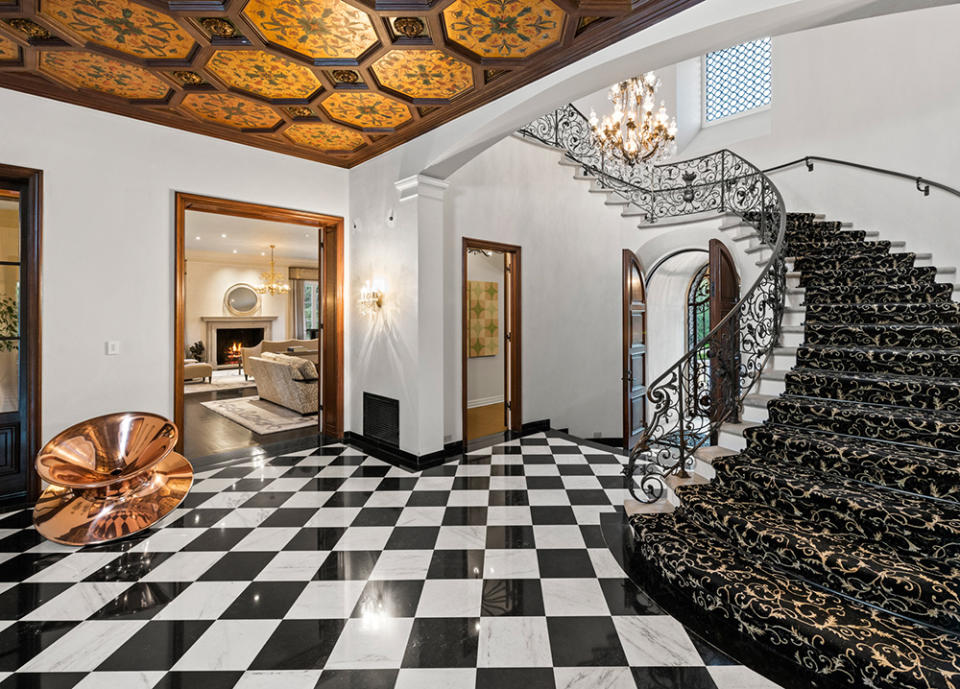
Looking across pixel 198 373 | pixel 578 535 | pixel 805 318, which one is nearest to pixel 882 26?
pixel 805 318

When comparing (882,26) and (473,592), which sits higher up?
(882,26)

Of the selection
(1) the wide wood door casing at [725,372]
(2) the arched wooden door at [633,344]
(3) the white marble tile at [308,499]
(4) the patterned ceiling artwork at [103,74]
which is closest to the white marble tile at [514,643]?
(3) the white marble tile at [308,499]

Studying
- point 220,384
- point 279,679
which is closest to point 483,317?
point 279,679

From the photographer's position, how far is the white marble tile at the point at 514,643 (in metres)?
1.94

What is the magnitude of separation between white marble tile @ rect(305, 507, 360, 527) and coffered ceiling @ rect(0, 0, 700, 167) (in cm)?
324

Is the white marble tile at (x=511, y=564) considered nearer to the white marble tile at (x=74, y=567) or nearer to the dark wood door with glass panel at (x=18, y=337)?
the white marble tile at (x=74, y=567)

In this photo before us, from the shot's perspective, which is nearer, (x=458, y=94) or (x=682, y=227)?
(x=458, y=94)

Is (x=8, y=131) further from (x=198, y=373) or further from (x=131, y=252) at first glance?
(x=198, y=373)

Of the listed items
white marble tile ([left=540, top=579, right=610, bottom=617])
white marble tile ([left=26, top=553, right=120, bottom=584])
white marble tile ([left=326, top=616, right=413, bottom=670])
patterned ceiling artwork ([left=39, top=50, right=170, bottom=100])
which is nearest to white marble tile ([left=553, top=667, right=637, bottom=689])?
white marble tile ([left=540, top=579, right=610, bottom=617])

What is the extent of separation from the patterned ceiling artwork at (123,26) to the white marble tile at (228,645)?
11.1ft

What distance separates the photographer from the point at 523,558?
9.11 feet

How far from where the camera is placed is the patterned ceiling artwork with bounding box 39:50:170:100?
3.13 m

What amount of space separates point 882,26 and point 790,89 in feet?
3.68

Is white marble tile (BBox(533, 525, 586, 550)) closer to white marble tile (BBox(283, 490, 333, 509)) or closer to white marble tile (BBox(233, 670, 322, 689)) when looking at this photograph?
white marble tile (BBox(233, 670, 322, 689))
